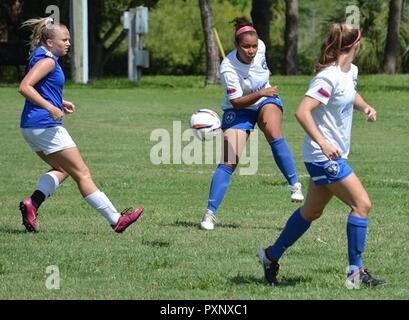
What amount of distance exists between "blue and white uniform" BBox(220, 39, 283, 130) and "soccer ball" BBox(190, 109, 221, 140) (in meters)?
0.28

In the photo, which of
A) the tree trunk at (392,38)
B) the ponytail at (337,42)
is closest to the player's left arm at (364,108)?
the ponytail at (337,42)

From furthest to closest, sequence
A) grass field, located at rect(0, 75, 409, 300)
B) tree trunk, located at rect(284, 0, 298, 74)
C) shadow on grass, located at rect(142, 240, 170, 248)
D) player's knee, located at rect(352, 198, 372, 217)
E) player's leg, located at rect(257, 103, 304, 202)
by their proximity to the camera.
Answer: tree trunk, located at rect(284, 0, 298, 74), player's leg, located at rect(257, 103, 304, 202), shadow on grass, located at rect(142, 240, 170, 248), grass field, located at rect(0, 75, 409, 300), player's knee, located at rect(352, 198, 372, 217)

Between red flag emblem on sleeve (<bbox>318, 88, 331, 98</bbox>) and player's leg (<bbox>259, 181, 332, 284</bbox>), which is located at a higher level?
red flag emblem on sleeve (<bbox>318, 88, 331, 98</bbox>)

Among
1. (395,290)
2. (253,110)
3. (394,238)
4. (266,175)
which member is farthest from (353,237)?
(266,175)

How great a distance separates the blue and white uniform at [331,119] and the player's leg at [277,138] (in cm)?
322

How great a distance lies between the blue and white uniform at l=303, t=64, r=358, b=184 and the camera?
7766 mm

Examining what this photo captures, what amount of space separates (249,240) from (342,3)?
47.7 metres

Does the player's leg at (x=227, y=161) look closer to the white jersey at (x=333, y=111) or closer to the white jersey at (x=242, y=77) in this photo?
the white jersey at (x=242, y=77)

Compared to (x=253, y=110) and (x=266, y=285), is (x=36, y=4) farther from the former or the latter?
(x=266, y=285)

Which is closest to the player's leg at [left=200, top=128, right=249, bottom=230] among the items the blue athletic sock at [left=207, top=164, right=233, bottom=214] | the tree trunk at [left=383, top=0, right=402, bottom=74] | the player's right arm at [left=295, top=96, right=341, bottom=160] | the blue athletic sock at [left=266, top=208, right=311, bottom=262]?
the blue athletic sock at [left=207, top=164, right=233, bottom=214]

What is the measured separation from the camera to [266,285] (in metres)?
8.11

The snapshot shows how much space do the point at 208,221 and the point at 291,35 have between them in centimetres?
3685

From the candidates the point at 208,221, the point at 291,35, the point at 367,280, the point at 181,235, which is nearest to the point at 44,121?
the point at 181,235

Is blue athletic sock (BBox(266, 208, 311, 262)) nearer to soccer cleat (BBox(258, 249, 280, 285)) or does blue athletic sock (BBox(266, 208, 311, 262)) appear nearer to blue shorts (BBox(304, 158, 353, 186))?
soccer cleat (BBox(258, 249, 280, 285))
